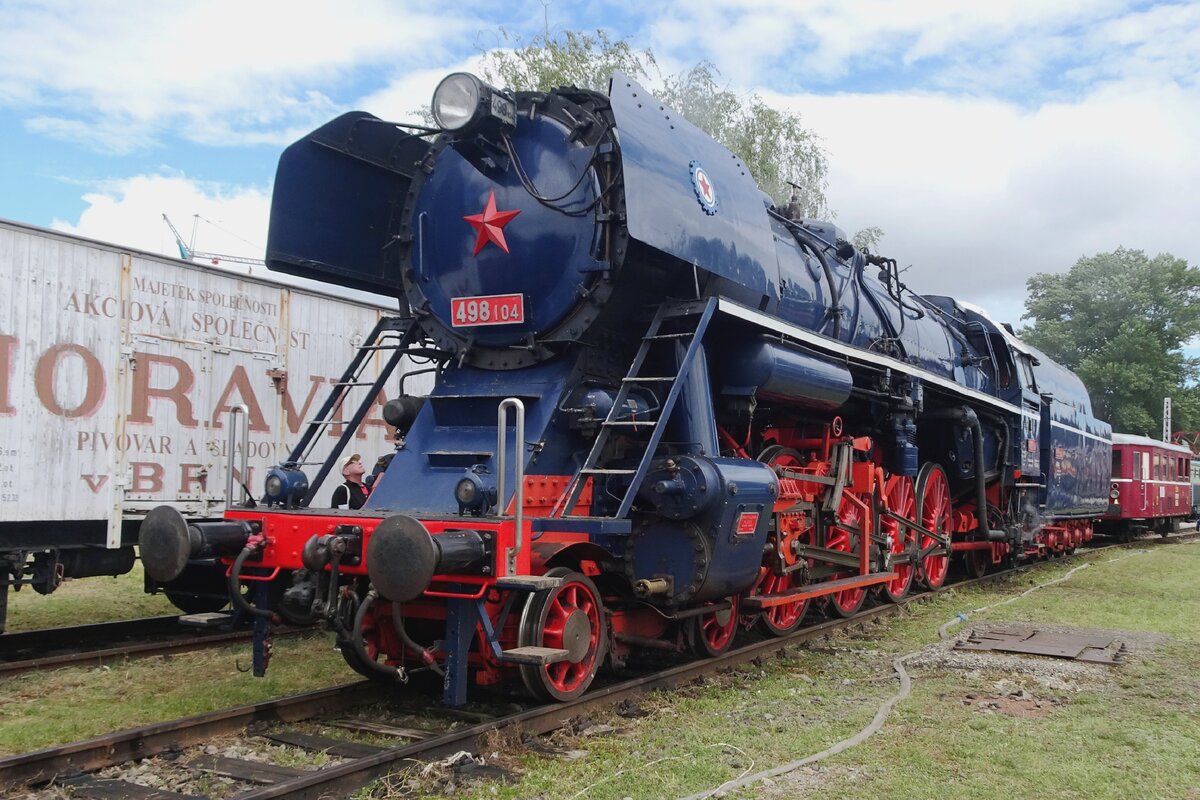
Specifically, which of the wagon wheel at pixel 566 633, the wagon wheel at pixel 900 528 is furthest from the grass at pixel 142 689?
the wagon wheel at pixel 900 528

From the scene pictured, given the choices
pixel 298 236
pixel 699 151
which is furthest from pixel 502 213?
pixel 298 236

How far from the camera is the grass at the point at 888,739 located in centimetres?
440

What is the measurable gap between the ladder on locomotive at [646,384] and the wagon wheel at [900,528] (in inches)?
152

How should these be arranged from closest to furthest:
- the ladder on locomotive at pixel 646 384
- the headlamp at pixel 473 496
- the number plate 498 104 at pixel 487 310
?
the headlamp at pixel 473 496 → the ladder on locomotive at pixel 646 384 → the number plate 498 104 at pixel 487 310

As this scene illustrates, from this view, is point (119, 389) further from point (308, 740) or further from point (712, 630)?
point (712, 630)

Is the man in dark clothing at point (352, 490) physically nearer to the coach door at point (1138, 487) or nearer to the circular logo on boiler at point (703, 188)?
the circular logo on boiler at point (703, 188)

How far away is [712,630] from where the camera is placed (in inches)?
282

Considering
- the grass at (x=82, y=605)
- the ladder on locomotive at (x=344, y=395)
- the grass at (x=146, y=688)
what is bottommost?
the grass at (x=82, y=605)

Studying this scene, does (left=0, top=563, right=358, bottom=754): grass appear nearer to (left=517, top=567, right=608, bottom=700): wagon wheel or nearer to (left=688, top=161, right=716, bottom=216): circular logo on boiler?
(left=517, top=567, right=608, bottom=700): wagon wheel

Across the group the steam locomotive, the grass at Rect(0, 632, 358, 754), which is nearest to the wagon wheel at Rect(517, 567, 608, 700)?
the steam locomotive

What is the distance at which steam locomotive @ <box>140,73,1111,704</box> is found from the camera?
5.11 metres

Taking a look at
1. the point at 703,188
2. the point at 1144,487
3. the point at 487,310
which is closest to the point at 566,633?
the point at 487,310

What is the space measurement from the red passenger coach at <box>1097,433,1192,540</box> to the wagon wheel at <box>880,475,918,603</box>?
13.5 metres

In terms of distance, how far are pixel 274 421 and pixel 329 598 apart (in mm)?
4606
